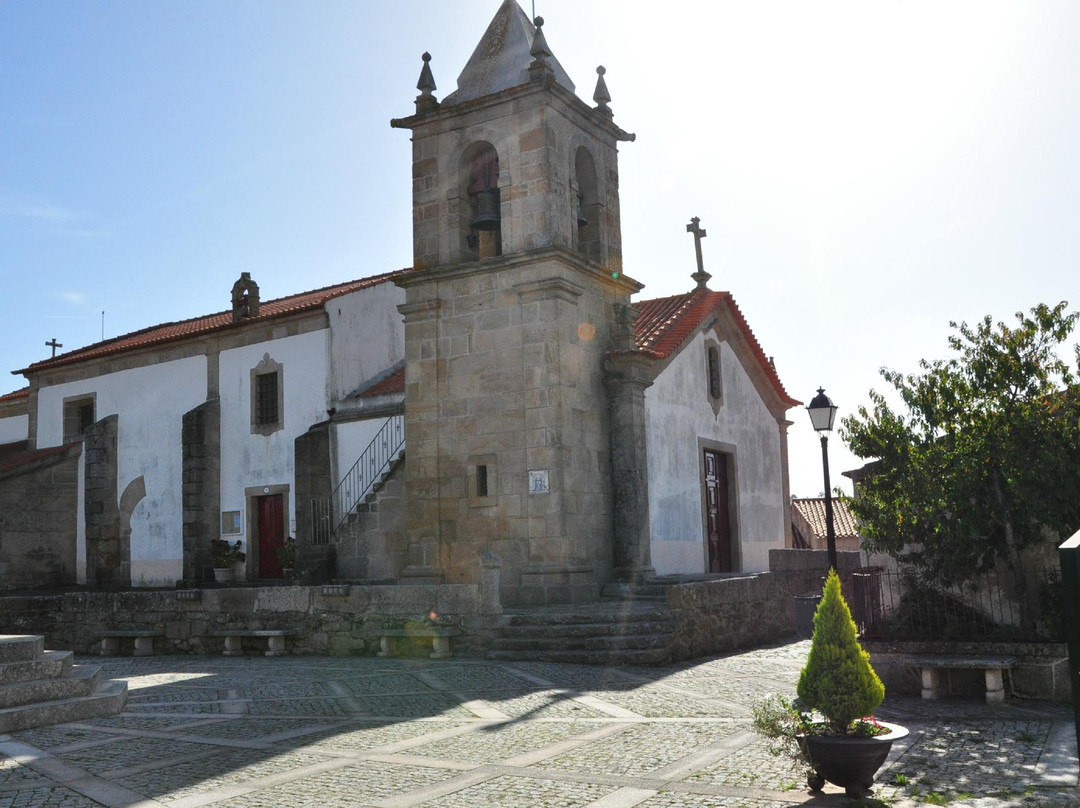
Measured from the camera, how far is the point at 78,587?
25.4 m

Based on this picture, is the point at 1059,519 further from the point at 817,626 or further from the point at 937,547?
the point at 817,626

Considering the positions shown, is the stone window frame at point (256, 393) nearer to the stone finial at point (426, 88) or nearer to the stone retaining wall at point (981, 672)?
the stone finial at point (426, 88)

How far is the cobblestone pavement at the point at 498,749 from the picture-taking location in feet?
18.3

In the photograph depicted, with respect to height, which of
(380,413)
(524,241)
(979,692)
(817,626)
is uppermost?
(524,241)

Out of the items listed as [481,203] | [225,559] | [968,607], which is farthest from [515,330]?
[225,559]

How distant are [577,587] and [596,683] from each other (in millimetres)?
4068

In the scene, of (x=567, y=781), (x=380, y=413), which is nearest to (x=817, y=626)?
(x=567, y=781)

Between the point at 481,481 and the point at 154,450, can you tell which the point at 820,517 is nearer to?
the point at 154,450

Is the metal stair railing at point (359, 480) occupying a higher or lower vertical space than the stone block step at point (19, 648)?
higher

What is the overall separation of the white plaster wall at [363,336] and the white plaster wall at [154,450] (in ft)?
13.9

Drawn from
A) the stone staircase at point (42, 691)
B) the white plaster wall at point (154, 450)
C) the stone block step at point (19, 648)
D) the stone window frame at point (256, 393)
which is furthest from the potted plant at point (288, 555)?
the stone block step at point (19, 648)

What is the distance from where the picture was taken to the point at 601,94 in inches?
658

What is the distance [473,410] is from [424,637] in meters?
3.69

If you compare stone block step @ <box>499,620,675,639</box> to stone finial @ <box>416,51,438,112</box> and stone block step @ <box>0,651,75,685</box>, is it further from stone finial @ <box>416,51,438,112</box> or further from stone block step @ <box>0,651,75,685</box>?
stone finial @ <box>416,51,438,112</box>
